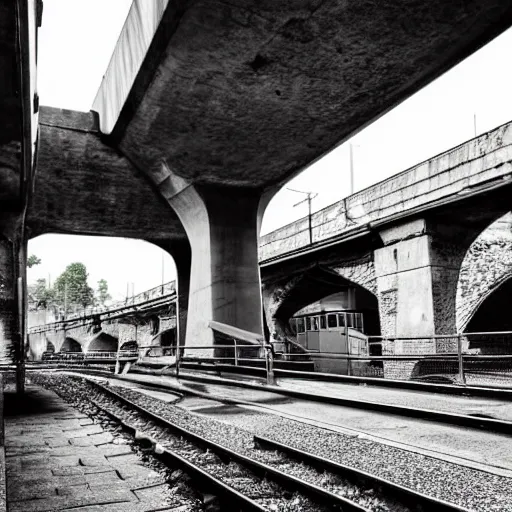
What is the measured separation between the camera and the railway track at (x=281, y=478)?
358 cm

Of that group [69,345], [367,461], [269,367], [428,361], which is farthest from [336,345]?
[69,345]

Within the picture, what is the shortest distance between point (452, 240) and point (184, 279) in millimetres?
12015

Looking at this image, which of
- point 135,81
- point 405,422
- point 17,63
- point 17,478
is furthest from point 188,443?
point 135,81

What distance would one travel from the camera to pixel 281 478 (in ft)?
13.6

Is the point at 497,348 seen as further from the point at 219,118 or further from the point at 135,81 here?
the point at 135,81

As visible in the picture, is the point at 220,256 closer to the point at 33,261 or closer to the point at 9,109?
the point at 9,109

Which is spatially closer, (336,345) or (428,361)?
(428,361)

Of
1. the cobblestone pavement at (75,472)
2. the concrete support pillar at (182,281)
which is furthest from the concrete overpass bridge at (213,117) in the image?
the cobblestone pavement at (75,472)

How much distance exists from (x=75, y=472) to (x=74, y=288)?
91.7 metres

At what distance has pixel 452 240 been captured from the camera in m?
14.2

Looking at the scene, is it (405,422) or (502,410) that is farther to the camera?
(502,410)

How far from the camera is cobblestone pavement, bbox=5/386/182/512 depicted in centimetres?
391

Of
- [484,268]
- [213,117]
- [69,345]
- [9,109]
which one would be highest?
[213,117]

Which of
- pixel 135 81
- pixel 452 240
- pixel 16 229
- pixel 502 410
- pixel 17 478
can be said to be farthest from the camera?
pixel 452 240
